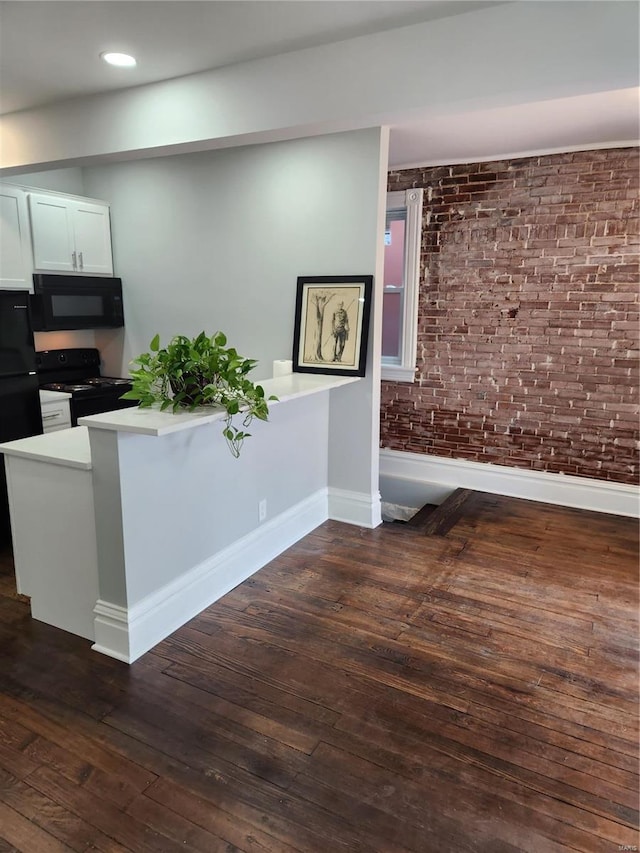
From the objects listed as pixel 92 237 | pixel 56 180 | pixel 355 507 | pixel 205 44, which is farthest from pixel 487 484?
pixel 56 180

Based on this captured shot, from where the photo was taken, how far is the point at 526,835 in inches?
65.0

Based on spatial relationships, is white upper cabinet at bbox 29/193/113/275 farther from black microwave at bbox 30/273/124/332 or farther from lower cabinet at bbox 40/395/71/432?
lower cabinet at bbox 40/395/71/432

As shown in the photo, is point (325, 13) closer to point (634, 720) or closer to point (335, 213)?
point (335, 213)

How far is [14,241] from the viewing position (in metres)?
3.97

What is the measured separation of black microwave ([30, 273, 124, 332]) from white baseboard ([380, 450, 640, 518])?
255 cm

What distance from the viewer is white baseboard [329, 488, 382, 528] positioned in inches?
151

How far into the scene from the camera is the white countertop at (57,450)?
2416 millimetres

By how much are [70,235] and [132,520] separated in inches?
113

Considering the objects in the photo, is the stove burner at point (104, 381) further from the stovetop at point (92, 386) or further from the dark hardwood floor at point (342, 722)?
the dark hardwood floor at point (342, 722)

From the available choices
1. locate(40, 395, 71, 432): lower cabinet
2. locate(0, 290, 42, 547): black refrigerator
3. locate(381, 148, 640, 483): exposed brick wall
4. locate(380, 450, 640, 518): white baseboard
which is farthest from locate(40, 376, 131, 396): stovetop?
locate(381, 148, 640, 483): exposed brick wall

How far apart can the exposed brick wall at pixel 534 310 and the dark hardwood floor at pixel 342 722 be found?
54.8 inches

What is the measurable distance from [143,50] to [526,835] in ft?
11.0

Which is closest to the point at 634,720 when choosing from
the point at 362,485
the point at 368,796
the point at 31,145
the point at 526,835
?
the point at 526,835

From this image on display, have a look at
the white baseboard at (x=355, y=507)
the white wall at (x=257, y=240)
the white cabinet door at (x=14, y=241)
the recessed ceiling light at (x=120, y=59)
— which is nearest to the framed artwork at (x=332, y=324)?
the white wall at (x=257, y=240)
